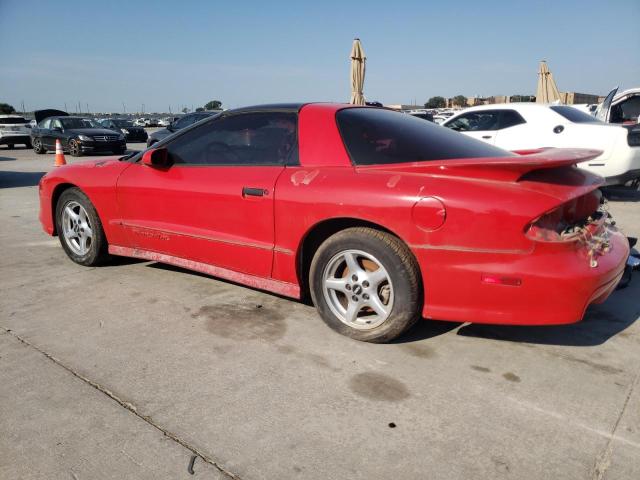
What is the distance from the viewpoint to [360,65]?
1251cm

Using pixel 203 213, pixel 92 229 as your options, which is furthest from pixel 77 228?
pixel 203 213

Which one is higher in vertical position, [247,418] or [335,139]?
[335,139]

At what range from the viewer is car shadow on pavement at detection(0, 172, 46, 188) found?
9891mm

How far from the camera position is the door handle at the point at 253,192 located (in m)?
3.09

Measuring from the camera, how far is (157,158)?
364cm

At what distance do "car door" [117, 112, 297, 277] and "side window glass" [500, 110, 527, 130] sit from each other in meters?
5.30

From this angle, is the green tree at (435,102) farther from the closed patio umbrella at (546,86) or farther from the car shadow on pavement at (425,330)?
the car shadow on pavement at (425,330)

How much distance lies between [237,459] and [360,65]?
11.9m

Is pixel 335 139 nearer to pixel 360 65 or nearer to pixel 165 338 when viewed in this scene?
pixel 165 338

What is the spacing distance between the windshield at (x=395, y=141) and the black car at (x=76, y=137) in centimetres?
1548

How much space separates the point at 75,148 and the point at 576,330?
17.1 meters

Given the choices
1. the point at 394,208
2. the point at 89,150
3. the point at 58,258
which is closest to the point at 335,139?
the point at 394,208

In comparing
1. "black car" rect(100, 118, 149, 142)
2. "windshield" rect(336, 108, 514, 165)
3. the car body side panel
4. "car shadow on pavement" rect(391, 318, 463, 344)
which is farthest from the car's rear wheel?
"car shadow on pavement" rect(391, 318, 463, 344)

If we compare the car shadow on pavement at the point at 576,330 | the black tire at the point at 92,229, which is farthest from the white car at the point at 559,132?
the black tire at the point at 92,229
